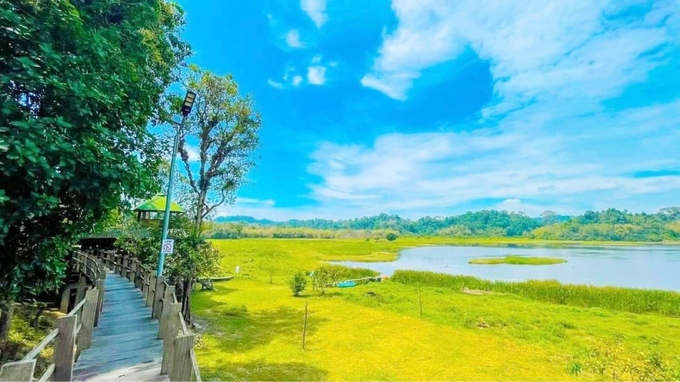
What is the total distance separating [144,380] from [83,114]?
386 cm

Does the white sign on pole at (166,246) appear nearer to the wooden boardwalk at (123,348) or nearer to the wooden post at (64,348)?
the wooden boardwalk at (123,348)

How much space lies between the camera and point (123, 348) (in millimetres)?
5492

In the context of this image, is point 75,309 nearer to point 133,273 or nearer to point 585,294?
point 133,273

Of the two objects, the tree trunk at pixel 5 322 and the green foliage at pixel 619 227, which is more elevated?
the green foliage at pixel 619 227

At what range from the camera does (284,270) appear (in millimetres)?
34844

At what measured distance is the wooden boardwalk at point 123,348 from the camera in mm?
4484

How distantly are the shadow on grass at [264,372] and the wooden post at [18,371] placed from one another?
674 centimetres

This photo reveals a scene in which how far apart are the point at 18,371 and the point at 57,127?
10.7 ft

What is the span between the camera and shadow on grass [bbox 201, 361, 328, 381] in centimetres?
814

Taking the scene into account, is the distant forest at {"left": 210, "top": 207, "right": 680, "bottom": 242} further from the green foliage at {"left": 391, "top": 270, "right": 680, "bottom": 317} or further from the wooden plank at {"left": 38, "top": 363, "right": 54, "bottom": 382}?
the wooden plank at {"left": 38, "top": 363, "right": 54, "bottom": 382}

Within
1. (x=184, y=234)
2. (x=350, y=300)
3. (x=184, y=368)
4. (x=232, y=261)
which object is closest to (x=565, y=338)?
(x=350, y=300)

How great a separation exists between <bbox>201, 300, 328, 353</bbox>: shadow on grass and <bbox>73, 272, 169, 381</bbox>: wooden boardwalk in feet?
12.2

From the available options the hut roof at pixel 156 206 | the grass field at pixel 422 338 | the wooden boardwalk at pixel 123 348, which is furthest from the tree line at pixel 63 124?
the hut roof at pixel 156 206

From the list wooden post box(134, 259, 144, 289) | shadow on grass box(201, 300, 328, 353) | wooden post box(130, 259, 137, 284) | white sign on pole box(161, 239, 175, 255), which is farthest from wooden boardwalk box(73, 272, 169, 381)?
shadow on grass box(201, 300, 328, 353)
